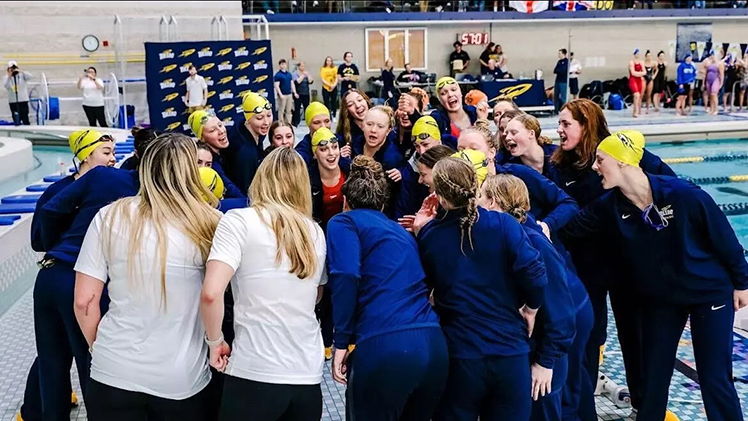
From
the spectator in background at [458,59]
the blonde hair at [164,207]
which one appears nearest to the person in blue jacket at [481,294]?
the blonde hair at [164,207]

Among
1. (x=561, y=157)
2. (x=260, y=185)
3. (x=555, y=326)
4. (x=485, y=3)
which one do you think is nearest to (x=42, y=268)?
(x=260, y=185)

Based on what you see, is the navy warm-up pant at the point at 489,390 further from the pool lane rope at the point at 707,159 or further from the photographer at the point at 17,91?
the photographer at the point at 17,91

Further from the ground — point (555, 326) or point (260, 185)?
point (260, 185)

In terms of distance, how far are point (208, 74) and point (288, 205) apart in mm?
11765

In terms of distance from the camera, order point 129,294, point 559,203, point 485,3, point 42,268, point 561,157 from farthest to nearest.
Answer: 1. point 485,3
2. point 561,157
3. point 559,203
4. point 42,268
5. point 129,294

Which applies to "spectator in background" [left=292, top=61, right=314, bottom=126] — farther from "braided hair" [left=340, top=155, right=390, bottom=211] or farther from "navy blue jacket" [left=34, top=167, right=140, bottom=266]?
"braided hair" [left=340, top=155, right=390, bottom=211]

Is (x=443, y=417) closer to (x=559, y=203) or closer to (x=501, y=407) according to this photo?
(x=501, y=407)

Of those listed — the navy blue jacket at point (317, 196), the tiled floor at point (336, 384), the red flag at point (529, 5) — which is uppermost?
the red flag at point (529, 5)

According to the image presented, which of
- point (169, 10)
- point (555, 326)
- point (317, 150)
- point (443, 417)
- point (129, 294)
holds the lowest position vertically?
point (443, 417)

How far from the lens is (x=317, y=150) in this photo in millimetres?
3996

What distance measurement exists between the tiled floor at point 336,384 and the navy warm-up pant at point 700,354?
0.48 meters

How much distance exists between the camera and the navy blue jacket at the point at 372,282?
2.38 m

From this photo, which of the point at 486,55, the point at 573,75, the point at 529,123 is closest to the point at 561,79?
the point at 573,75

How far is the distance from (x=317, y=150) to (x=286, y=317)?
70.8 inches
